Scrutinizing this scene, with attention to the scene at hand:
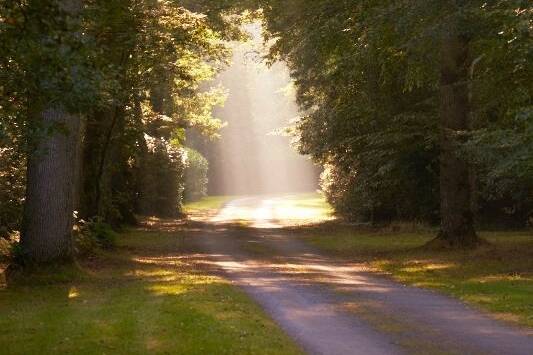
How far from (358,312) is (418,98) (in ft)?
61.2

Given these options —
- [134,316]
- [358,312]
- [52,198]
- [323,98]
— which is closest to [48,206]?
[52,198]

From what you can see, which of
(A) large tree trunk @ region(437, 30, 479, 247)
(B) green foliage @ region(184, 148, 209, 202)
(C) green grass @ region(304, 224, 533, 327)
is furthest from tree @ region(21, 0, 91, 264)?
(B) green foliage @ region(184, 148, 209, 202)

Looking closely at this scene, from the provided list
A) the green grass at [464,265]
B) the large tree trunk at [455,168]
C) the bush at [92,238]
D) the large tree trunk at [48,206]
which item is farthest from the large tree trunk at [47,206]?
the large tree trunk at [455,168]

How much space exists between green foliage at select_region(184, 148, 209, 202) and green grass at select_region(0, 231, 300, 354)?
43.5 m

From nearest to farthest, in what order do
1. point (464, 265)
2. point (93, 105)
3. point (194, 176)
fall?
point (93, 105), point (464, 265), point (194, 176)

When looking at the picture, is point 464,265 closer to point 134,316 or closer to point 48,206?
point 48,206

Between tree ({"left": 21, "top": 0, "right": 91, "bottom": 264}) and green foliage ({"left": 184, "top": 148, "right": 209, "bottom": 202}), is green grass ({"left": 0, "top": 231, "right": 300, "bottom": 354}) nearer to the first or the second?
tree ({"left": 21, "top": 0, "right": 91, "bottom": 264})

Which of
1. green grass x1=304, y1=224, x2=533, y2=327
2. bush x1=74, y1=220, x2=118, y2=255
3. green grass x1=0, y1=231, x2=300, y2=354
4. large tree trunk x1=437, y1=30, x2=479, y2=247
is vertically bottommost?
green grass x1=0, y1=231, x2=300, y2=354

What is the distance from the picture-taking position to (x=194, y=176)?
220ft

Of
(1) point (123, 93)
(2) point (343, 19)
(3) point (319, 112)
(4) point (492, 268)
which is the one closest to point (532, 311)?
(4) point (492, 268)

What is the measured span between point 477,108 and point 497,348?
1494 cm

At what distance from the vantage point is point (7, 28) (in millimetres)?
9398

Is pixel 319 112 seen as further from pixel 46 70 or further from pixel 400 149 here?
pixel 46 70

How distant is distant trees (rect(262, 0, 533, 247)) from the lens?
1850 centimetres
